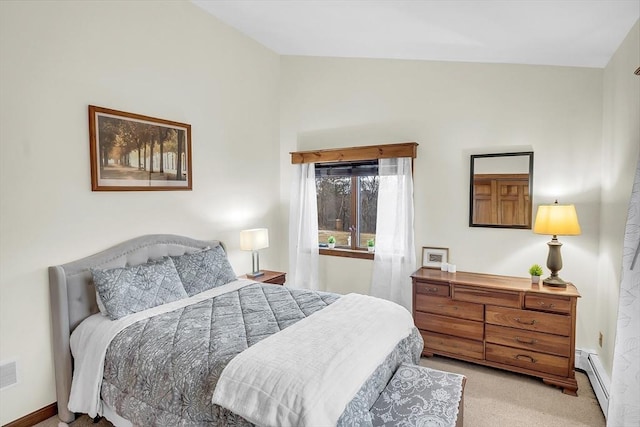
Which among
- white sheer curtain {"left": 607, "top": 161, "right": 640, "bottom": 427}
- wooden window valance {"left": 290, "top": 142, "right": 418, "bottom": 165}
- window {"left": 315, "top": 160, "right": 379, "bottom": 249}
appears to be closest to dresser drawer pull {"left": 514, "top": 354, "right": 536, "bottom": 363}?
white sheer curtain {"left": 607, "top": 161, "right": 640, "bottom": 427}

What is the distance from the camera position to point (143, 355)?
2.00 meters

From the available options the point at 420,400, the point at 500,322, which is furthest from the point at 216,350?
the point at 500,322

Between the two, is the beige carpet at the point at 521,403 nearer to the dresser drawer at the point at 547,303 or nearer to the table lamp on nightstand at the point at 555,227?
the dresser drawer at the point at 547,303

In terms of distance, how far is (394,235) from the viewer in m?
3.88

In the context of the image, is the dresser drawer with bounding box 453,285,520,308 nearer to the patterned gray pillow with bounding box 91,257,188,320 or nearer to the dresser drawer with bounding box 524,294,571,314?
the dresser drawer with bounding box 524,294,571,314

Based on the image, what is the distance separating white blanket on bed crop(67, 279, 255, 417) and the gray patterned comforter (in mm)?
61

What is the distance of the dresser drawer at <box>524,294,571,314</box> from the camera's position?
275 cm

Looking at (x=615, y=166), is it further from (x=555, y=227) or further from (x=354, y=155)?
(x=354, y=155)

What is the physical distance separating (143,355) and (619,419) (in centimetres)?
257

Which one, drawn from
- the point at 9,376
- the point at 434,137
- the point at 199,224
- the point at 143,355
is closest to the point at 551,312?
the point at 434,137

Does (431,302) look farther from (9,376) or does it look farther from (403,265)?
(9,376)

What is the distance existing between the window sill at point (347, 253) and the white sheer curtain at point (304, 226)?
4.8 inches

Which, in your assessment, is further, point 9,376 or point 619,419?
point 9,376

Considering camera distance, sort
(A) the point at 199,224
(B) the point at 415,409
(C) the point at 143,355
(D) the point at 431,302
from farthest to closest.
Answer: (A) the point at 199,224
(D) the point at 431,302
(C) the point at 143,355
(B) the point at 415,409
